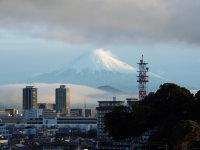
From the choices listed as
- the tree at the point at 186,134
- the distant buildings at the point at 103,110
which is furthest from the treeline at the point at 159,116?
the distant buildings at the point at 103,110

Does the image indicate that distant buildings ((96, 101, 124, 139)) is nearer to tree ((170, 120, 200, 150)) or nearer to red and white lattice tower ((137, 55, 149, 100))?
red and white lattice tower ((137, 55, 149, 100))

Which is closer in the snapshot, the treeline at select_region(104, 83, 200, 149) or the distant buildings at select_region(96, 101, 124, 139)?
the treeline at select_region(104, 83, 200, 149)

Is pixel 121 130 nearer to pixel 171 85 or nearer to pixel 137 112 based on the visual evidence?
pixel 137 112

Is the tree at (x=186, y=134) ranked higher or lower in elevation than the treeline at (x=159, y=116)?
lower

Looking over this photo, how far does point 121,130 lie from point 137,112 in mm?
3214

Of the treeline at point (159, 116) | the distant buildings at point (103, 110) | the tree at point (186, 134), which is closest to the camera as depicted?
the tree at point (186, 134)

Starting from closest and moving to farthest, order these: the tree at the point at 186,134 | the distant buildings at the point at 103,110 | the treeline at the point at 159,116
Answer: the tree at the point at 186,134 → the treeline at the point at 159,116 → the distant buildings at the point at 103,110

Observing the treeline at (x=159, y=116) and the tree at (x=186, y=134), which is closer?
the tree at (x=186, y=134)

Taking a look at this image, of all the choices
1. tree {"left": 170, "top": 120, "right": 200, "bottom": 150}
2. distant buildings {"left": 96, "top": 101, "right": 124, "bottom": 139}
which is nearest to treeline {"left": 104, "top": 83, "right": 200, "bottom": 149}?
tree {"left": 170, "top": 120, "right": 200, "bottom": 150}

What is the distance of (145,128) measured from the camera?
81375mm

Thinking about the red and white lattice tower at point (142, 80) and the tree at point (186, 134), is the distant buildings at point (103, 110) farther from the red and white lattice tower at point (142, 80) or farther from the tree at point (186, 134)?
the tree at point (186, 134)

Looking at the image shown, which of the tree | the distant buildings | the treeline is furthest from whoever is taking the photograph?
the distant buildings

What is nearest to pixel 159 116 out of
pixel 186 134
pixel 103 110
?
pixel 186 134

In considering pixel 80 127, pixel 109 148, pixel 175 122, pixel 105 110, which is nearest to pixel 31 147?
pixel 109 148
